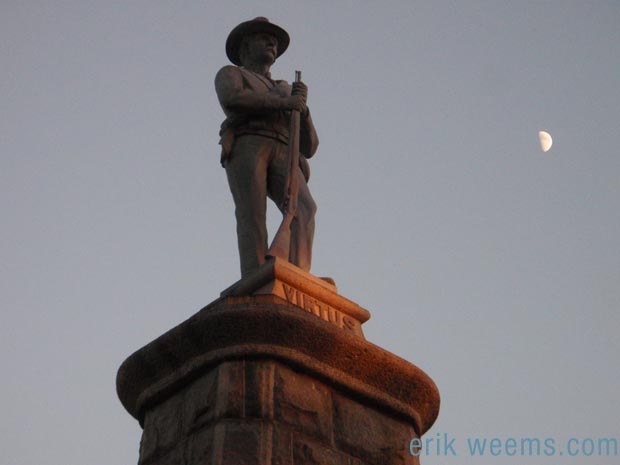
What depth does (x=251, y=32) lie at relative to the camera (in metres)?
7.53

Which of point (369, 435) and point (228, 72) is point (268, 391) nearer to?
point (369, 435)

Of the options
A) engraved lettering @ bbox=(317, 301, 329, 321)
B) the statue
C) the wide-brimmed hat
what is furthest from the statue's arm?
engraved lettering @ bbox=(317, 301, 329, 321)

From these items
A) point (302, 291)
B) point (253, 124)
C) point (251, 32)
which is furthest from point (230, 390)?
point (251, 32)

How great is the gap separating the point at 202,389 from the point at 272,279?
88 centimetres

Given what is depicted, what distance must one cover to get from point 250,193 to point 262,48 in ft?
4.57

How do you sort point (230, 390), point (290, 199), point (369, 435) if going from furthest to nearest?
point (290, 199), point (369, 435), point (230, 390)

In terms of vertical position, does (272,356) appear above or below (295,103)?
below

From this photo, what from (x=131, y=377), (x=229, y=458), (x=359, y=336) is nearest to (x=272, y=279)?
(x=359, y=336)

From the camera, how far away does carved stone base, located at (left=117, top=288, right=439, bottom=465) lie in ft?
16.5

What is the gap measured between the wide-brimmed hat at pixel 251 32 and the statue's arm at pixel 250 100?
0.71 metres

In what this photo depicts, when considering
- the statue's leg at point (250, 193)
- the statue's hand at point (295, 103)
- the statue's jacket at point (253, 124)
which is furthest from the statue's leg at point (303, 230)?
the statue's hand at point (295, 103)

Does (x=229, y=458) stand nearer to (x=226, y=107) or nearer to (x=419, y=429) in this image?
(x=419, y=429)

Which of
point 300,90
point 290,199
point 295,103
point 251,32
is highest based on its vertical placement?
point 251,32

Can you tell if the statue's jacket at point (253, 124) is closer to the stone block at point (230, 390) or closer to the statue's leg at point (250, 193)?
the statue's leg at point (250, 193)
